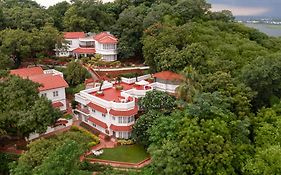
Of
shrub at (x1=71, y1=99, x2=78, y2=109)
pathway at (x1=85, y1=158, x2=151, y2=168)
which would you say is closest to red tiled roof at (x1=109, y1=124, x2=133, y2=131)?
pathway at (x1=85, y1=158, x2=151, y2=168)

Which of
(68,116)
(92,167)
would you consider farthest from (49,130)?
(92,167)

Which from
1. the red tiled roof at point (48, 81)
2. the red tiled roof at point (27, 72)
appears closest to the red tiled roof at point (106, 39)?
the red tiled roof at point (27, 72)

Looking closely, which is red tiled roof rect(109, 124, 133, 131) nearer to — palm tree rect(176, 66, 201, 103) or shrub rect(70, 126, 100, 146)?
shrub rect(70, 126, 100, 146)

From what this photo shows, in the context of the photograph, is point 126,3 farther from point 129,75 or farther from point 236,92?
point 236,92

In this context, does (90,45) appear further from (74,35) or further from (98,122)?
(98,122)

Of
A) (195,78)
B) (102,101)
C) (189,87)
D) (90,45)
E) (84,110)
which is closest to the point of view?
(189,87)

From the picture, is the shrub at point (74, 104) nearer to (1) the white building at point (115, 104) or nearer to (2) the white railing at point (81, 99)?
(1) the white building at point (115, 104)

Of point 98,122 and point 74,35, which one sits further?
point 74,35
